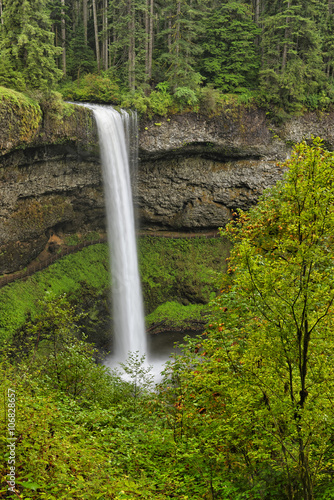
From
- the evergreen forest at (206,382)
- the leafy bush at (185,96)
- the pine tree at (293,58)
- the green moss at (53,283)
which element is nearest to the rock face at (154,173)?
the leafy bush at (185,96)

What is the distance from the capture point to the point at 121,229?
23.7 m

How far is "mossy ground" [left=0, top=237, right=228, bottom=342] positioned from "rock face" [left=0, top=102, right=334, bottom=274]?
1.58m

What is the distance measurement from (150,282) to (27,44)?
648 inches

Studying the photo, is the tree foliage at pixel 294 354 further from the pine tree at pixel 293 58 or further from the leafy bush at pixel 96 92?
the pine tree at pixel 293 58

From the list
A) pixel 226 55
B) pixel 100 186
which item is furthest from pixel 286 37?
pixel 100 186

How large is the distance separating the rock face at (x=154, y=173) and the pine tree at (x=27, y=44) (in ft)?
7.54

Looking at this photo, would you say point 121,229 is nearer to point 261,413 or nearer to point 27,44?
point 27,44

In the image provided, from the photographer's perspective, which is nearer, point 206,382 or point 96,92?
point 206,382

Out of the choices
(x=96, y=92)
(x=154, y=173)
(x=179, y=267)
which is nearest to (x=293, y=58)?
(x=154, y=173)

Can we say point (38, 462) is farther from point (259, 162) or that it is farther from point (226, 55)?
point (226, 55)

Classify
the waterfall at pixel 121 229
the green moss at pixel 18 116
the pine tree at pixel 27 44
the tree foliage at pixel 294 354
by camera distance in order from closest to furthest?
the tree foliage at pixel 294 354, the green moss at pixel 18 116, the pine tree at pixel 27 44, the waterfall at pixel 121 229

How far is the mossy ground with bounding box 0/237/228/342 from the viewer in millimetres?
20448

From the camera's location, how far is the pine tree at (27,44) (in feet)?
58.2

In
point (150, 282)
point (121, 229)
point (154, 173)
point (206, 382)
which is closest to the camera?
point (206, 382)
